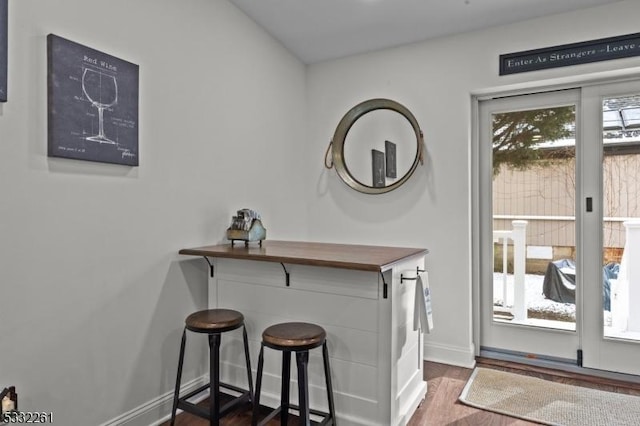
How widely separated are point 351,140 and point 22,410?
268 cm

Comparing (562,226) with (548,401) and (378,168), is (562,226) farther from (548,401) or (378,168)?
(378,168)

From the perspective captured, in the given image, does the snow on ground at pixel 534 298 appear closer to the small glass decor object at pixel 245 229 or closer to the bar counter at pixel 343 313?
the bar counter at pixel 343 313

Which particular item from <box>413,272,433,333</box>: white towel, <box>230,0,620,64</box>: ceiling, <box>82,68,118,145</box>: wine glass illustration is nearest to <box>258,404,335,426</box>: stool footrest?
<box>413,272,433,333</box>: white towel

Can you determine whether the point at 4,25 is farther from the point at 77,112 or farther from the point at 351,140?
the point at 351,140

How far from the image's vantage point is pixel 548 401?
2338 millimetres

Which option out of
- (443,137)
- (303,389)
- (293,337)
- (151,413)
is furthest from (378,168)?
(151,413)

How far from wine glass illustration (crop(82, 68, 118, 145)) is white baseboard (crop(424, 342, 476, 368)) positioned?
2.54 metres

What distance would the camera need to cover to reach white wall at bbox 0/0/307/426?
5.21ft

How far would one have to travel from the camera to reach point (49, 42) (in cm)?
164

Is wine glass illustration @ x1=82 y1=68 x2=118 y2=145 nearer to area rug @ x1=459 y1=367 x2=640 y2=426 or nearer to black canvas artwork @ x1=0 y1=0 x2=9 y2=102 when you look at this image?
black canvas artwork @ x1=0 y1=0 x2=9 y2=102

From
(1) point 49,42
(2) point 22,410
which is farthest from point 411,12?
(2) point 22,410

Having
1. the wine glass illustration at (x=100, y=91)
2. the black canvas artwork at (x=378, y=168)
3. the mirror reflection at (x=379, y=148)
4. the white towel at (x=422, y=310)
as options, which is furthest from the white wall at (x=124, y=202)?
the white towel at (x=422, y=310)

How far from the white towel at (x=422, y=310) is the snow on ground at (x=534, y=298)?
119cm

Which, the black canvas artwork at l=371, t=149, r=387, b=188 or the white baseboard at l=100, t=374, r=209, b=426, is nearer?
the white baseboard at l=100, t=374, r=209, b=426
